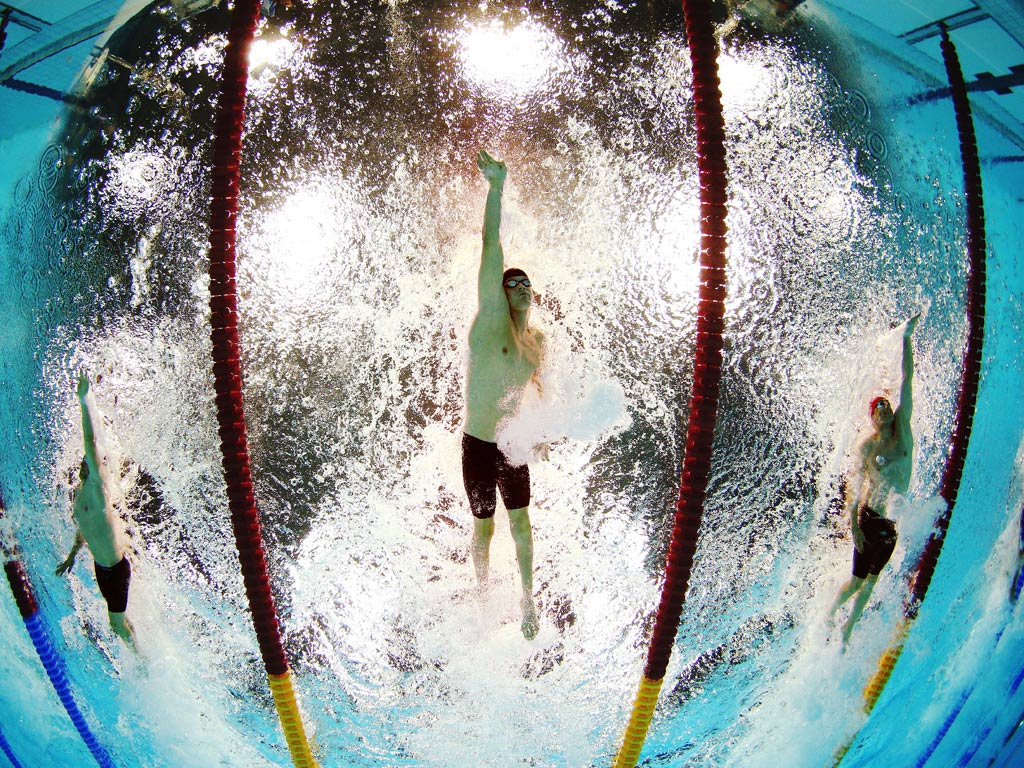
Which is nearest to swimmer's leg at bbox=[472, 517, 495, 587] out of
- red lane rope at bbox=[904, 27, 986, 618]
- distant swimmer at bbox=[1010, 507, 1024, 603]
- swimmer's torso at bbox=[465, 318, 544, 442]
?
swimmer's torso at bbox=[465, 318, 544, 442]

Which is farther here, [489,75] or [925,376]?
[925,376]

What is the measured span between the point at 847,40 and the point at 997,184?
0.38 m

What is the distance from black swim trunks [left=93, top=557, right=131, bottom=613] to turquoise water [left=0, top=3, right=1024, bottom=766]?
0.03m

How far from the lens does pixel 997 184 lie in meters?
1.02

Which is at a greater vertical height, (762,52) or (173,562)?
(762,52)

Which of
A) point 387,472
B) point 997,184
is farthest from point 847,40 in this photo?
point 387,472

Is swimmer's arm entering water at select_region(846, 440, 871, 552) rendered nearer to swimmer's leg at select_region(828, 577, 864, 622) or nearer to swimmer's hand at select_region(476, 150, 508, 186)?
swimmer's leg at select_region(828, 577, 864, 622)

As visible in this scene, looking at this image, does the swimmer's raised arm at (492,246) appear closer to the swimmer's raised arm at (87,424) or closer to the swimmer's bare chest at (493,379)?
the swimmer's bare chest at (493,379)

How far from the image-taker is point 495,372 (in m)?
0.90

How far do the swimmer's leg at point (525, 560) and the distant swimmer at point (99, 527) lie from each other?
2.15 feet

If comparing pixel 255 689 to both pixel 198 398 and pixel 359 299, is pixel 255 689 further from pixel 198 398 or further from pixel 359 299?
pixel 359 299

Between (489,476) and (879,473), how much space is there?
25.0 inches

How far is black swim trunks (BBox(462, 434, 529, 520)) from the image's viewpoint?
924mm

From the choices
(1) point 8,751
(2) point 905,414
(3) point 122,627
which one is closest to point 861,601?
(2) point 905,414
